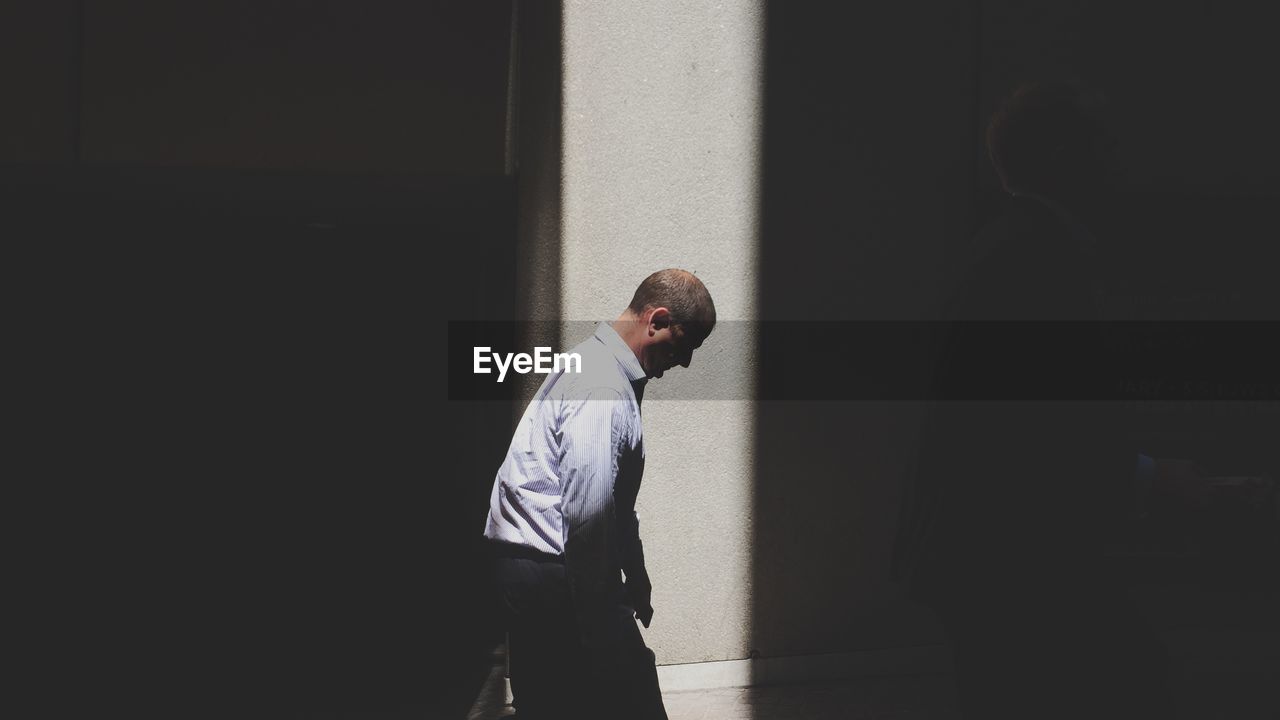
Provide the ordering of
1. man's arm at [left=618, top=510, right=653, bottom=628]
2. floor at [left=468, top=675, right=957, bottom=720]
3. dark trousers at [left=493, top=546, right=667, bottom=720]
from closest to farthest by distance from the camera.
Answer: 1. dark trousers at [left=493, top=546, right=667, bottom=720]
2. man's arm at [left=618, top=510, right=653, bottom=628]
3. floor at [left=468, top=675, right=957, bottom=720]

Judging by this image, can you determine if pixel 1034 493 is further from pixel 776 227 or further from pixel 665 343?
pixel 776 227

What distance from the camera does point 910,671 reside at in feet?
17.9

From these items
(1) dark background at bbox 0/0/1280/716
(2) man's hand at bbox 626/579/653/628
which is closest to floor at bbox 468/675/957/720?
(1) dark background at bbox 0/0/1280/716

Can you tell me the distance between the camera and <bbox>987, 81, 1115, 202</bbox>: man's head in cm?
266

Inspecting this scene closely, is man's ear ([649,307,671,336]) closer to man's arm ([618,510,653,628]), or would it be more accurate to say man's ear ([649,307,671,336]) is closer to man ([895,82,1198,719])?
man's arm ([618,510,653,628])

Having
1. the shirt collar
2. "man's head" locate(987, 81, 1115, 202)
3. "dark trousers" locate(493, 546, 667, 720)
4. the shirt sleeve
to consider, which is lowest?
"dark trousers" locate(493, 546, 667, 720)

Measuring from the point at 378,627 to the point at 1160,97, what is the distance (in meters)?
4.99

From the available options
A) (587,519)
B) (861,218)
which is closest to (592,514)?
(587,519)

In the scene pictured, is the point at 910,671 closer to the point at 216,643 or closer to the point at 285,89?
the point at 216,643

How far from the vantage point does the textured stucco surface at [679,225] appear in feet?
16.2

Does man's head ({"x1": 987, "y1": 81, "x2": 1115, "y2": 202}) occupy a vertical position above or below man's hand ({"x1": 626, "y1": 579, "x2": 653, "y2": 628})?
above

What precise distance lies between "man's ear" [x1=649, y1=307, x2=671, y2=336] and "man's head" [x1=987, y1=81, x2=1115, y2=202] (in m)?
0.94

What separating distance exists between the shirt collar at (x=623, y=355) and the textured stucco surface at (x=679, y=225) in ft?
6.18

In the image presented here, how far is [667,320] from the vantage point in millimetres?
3023
